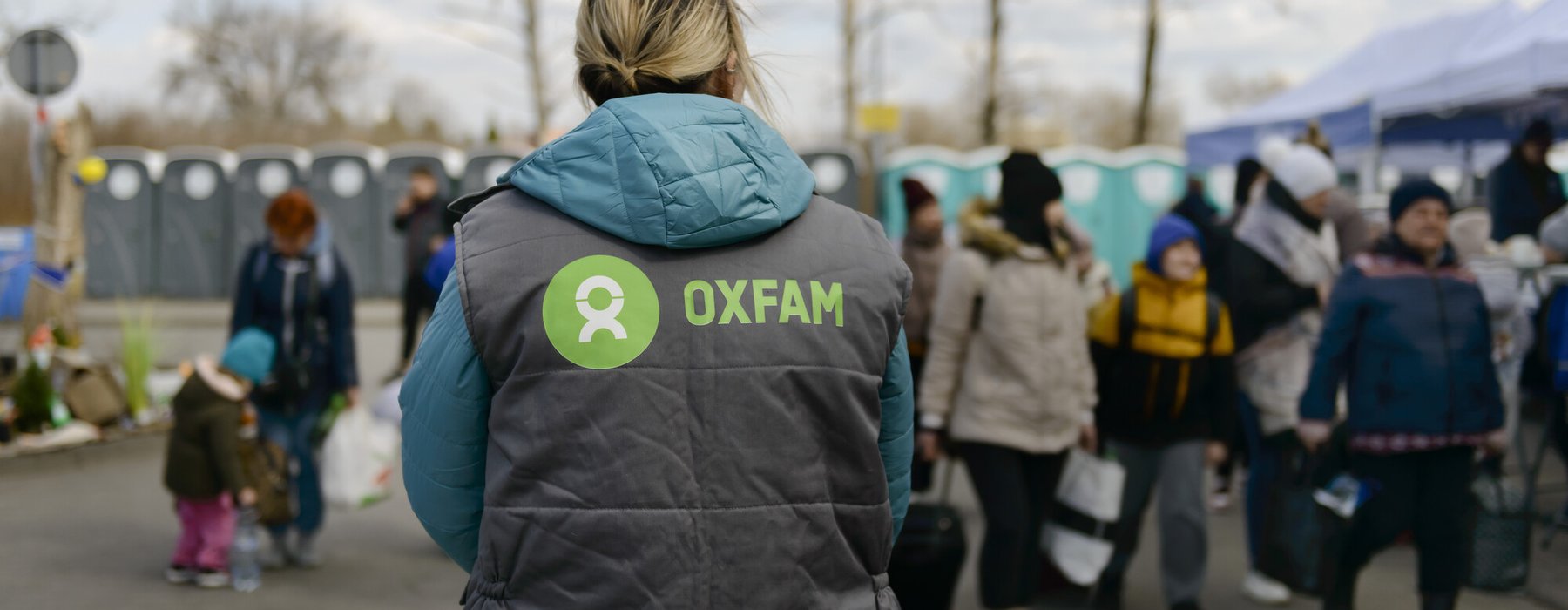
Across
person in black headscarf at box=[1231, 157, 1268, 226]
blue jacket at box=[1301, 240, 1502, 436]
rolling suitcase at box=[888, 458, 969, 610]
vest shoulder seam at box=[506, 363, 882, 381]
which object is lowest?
rolling suitcase at box=[888, 458, 969, 610]

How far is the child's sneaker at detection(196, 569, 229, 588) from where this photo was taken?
6.12 metres

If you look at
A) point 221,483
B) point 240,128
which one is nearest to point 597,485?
point 221,483

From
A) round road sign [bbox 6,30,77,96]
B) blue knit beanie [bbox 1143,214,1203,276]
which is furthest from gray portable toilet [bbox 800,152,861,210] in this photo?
blue knit beanie [bbox 1143,214,1203,276]

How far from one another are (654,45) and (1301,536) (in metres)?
4.15

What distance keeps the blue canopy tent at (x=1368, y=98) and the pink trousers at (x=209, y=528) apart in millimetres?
7056

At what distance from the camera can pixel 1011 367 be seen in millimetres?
5070

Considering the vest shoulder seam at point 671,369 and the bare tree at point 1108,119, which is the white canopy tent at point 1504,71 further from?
the bare tree at point 1108,119

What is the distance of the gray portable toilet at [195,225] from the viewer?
68.0ft

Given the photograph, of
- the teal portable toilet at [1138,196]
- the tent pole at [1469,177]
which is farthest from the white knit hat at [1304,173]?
the teal portable toilet at [1138,196]

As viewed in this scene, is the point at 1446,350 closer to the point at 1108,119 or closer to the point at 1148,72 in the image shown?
the point at 1148,72

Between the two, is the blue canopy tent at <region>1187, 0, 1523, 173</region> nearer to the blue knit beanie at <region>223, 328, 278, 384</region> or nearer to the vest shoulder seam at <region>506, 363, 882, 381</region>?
the blue knit beanie at <region>223, 328, 278, 384</region>

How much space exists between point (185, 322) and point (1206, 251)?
1515cm

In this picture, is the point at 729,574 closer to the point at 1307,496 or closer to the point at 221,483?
the point at 1307,496

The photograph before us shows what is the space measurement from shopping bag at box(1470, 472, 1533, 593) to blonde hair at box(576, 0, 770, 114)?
4.75 metres
